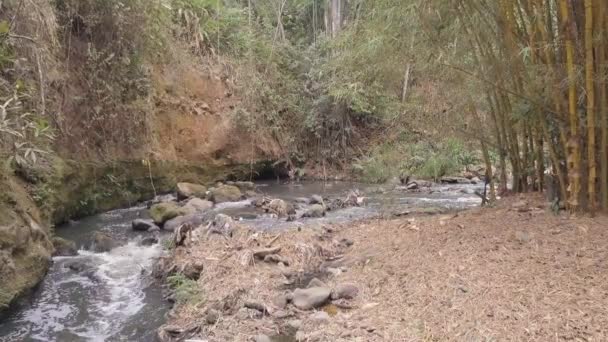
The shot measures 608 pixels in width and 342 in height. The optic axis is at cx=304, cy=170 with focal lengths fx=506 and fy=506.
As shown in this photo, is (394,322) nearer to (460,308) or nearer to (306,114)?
A: (460,308)

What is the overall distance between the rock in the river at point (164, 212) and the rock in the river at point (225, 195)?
1400 millimetres

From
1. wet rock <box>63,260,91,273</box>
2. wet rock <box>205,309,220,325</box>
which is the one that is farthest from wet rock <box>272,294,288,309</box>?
wet rock <box>63,260,91,273</box>

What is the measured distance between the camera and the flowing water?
3670 millimetres

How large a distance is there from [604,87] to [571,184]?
83 centimetres

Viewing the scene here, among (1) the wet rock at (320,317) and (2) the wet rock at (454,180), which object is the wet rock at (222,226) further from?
(2) the wet rock at (454,180)

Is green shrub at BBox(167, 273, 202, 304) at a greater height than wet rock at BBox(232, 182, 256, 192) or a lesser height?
lesser

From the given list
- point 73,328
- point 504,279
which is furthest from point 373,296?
point 73,328

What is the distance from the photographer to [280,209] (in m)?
7.60

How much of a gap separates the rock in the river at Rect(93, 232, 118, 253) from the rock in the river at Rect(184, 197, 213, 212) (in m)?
1.84

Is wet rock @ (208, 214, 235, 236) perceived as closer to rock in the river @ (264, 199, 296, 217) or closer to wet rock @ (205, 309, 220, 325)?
rock in the river @ (264, 199, 296, 217)

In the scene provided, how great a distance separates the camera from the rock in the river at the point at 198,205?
775cm

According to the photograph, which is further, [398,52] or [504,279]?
[398,52]

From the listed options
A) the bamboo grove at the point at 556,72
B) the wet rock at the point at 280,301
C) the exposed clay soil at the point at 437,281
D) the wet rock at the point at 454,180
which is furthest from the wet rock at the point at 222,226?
the wet rock at the point at 454,180

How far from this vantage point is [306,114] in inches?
512
